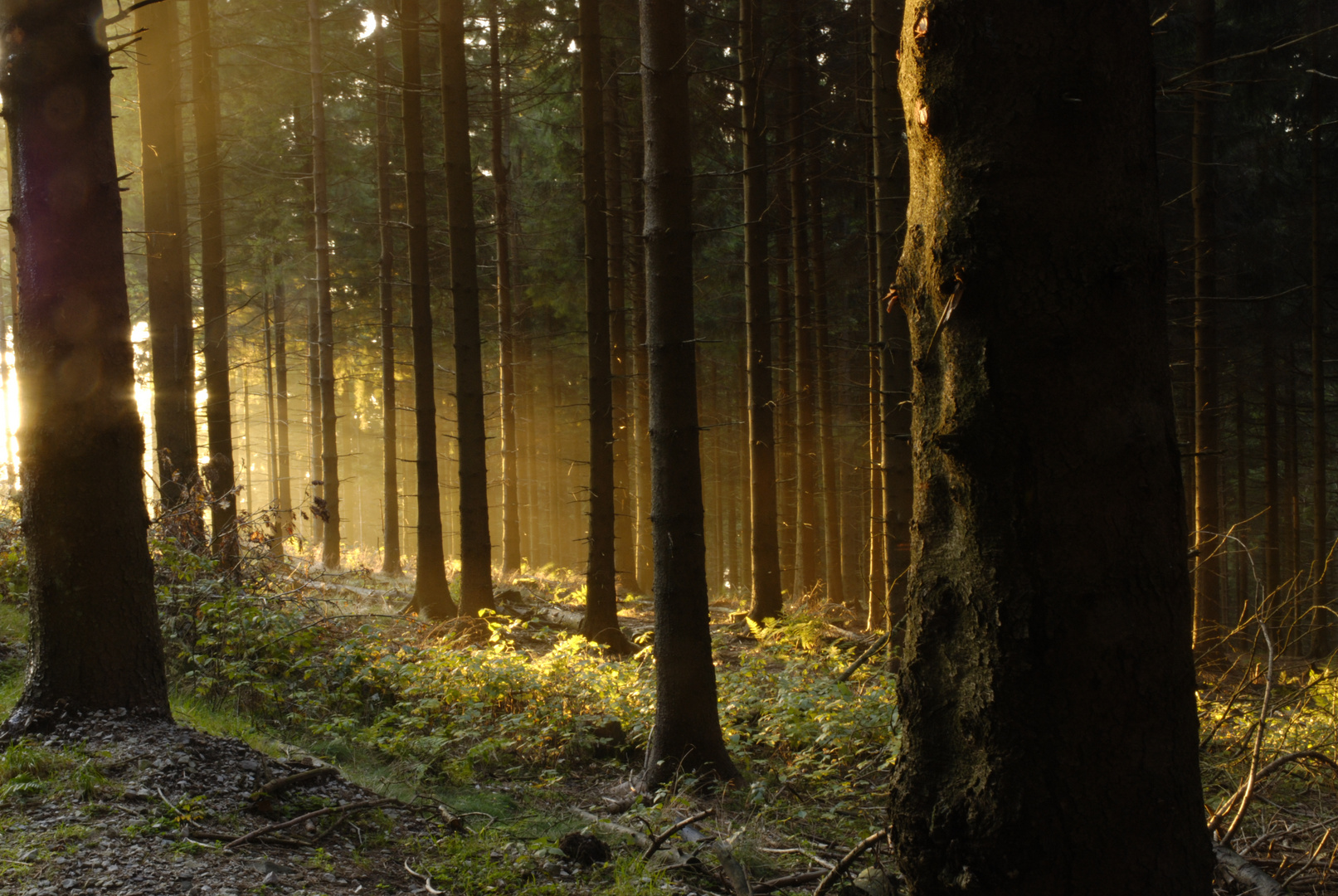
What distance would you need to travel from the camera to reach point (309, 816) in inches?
159

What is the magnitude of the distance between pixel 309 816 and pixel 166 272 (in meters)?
9.21

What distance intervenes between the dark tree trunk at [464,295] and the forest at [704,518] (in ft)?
0.17

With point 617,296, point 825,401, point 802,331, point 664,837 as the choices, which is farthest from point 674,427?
point 825,401

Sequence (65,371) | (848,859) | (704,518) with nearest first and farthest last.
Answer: (848,859) → (65,371) → (704,518)

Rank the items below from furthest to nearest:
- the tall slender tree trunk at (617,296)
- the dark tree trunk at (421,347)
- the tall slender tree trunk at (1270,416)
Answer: the tall slender tree trunk at (1270,416)
the tall slender tree trunk at (617,296)
the dark tree trunk at (421,347)

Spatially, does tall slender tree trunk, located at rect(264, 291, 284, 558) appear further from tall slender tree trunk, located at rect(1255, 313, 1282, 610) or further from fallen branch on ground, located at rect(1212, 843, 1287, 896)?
tall slender tree trunk, located at rect(1255, 313, 1282, 610)

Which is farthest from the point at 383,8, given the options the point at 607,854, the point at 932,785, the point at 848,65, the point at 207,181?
the point at 932,785

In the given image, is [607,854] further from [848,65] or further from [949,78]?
[848,65]

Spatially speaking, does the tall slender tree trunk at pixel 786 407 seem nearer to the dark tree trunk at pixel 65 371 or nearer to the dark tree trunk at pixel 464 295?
the dark tree trunk at pixel 464 295

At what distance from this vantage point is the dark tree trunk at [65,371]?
4.64 m

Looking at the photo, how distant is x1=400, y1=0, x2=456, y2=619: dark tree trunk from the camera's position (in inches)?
447

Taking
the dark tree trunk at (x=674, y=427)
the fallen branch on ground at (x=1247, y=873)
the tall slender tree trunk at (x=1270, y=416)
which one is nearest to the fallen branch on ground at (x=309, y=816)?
the dark tree trunk at (x=674, y=427)

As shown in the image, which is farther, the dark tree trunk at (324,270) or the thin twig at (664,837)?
the dark tree trunk at (324,270)

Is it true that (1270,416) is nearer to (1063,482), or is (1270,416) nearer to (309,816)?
(1063,482)
